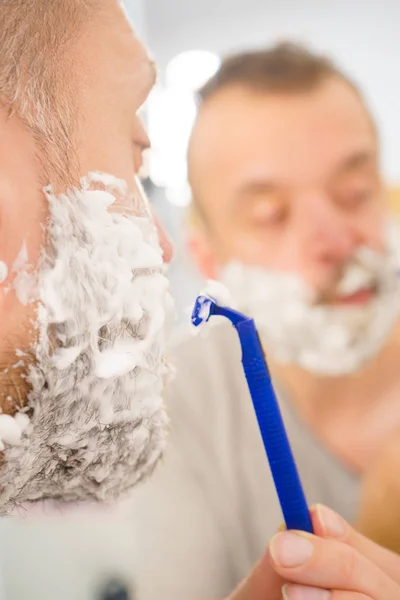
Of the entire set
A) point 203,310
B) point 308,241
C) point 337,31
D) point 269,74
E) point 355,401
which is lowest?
point 355,401

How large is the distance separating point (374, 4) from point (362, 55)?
0.30 ft

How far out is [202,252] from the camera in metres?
0.90

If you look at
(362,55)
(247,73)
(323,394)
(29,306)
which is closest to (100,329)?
(29,306)

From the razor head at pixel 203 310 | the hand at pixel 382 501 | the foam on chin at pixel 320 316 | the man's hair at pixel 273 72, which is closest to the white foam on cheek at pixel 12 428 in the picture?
the razor head at pixel 203 310

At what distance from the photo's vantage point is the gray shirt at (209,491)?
1.59 ft

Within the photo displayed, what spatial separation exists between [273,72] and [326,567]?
0.72 metres

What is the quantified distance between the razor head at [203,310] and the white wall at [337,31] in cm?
82

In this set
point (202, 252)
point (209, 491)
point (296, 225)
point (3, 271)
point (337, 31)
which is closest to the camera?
point (3, 271)

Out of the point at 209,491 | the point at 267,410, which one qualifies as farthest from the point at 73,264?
the point at 209,491

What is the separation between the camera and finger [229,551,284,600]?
1.15ft

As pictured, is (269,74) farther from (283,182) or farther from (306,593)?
(306,593)

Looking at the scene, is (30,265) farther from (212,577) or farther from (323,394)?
(323,394)

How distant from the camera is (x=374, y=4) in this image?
3.60 feet

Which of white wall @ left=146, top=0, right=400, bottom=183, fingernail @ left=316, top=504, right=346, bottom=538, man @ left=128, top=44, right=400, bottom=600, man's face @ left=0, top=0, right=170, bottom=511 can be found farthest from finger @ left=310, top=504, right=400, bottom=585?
white wall @ left=146, top=0, right=400, bottom=183
